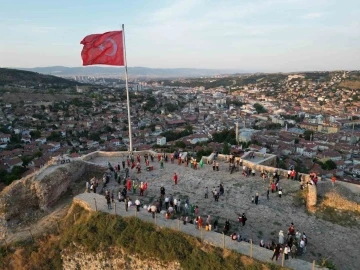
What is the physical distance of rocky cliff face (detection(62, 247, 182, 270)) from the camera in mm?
10195

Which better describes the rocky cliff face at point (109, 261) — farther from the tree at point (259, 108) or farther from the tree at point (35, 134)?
the tree at point (259, 108)

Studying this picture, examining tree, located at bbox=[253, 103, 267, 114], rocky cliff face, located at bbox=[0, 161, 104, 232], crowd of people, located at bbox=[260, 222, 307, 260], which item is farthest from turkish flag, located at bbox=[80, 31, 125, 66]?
tree, located at bbox=[253, 103, 267, 114]

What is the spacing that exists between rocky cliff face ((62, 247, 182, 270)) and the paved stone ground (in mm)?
3088

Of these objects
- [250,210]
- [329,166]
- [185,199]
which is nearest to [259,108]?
[329,166]

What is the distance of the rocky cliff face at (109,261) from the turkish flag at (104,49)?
9.34 meters

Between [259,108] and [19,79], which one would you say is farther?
[19,79]

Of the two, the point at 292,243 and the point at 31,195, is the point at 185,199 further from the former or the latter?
Answer: the point at 31,195

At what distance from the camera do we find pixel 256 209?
523 inches

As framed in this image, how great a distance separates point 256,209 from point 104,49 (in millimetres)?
10808

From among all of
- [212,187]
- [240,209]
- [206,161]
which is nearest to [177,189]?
[212,187]

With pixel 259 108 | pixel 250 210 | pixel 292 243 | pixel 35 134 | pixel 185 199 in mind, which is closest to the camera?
pixel 292 243

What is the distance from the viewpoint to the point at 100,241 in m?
11.1

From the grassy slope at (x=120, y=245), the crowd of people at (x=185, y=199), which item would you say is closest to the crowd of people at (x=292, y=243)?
the crowd of people at (x=185, y=199)

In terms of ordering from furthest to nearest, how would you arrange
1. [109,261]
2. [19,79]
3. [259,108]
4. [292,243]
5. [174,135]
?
1. [19,79]
2. [259,108]
3. [174,135]
4. [109,261]
5. [292,243]
